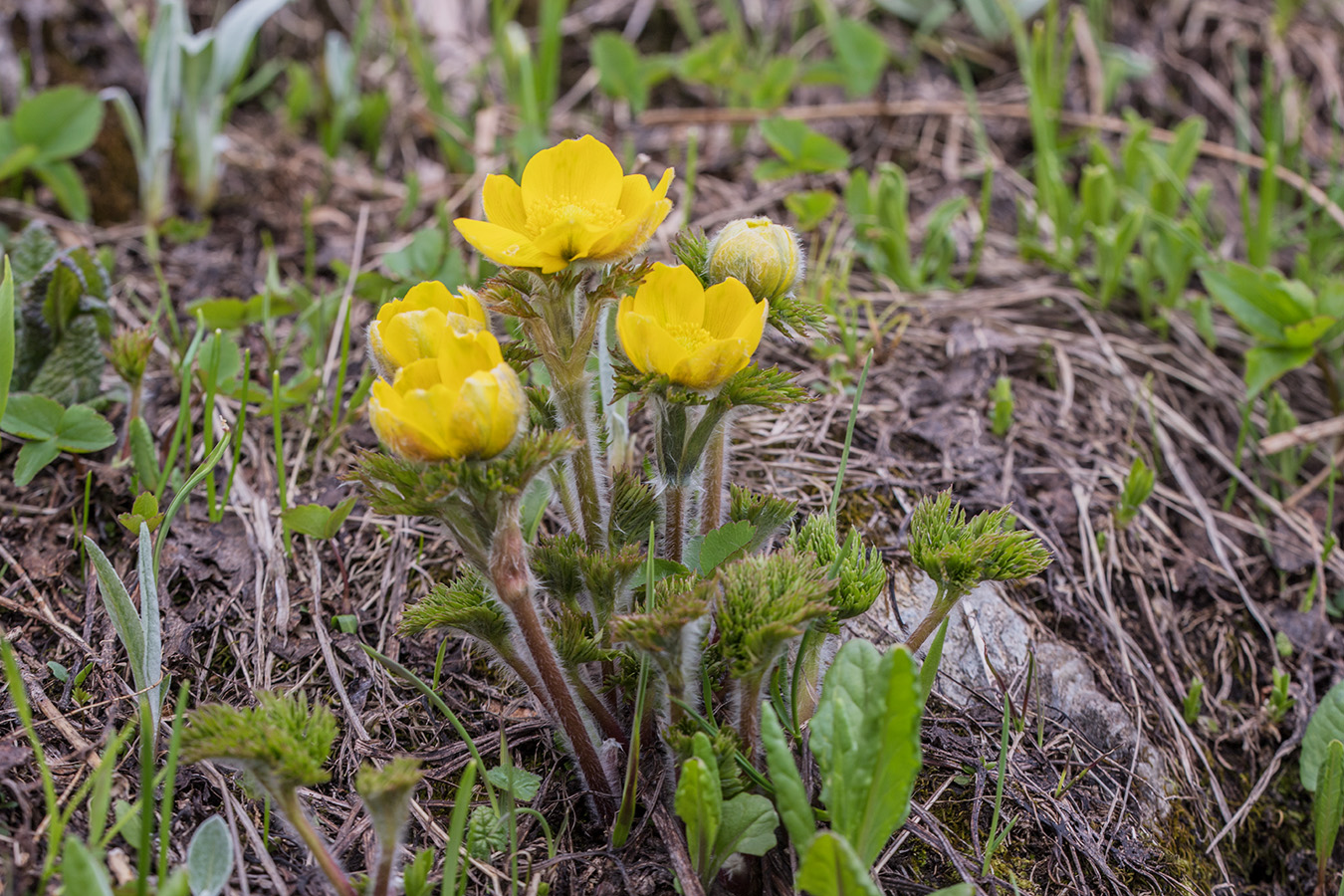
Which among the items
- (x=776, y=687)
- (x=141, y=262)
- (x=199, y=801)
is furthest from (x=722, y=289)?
(x=141, y=262)

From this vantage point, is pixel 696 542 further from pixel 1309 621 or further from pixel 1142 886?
pixel 1309 621

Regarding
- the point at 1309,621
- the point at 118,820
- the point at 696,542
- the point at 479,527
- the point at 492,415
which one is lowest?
the point at 1309,621

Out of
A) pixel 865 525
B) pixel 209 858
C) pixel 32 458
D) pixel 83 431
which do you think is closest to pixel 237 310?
pixel 83 431

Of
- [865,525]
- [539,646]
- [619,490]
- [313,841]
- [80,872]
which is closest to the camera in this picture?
[80,872]

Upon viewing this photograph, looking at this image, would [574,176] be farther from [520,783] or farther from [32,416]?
[32,416]

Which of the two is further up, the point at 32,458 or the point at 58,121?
the point at 58,121

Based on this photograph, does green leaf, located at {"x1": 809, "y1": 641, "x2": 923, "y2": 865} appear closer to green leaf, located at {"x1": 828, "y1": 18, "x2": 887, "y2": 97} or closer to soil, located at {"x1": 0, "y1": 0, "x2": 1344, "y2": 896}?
soil, located at {"x1": 0, "y1": 0, "x2": 1344, "y2": 896}

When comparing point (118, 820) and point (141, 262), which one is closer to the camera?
point (118, 820)

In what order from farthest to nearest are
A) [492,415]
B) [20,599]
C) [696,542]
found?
[20,599] → [696,542] → [492,415]
